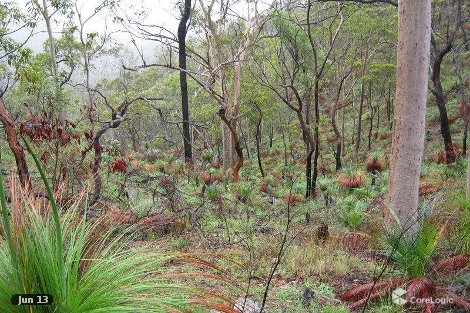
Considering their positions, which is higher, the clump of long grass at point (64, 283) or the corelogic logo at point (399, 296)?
the clump of long grass at point (64, 283)

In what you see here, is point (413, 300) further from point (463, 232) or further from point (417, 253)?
point (463, 232)

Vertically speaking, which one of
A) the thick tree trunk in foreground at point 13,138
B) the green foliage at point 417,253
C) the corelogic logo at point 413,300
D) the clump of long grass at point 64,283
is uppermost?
the thick tree trunk in foreground at point 13,138

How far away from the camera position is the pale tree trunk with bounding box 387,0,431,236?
14.4ft

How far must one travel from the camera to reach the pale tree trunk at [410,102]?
4375mm

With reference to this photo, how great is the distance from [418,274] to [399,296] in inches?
14.5

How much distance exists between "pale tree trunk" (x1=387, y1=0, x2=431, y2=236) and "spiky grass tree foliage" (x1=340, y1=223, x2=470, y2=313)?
700 mm

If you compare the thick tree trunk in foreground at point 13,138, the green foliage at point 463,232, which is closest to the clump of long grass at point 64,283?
the thick tree trunk in foreground at point 13,138

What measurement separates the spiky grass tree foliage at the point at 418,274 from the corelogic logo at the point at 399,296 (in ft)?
0.16

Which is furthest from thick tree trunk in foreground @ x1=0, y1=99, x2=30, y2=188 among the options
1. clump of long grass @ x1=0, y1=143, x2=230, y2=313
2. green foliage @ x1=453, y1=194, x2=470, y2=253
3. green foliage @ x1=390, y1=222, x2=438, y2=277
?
green foliage @ x1=453, y1=194, x2=470, y2=253

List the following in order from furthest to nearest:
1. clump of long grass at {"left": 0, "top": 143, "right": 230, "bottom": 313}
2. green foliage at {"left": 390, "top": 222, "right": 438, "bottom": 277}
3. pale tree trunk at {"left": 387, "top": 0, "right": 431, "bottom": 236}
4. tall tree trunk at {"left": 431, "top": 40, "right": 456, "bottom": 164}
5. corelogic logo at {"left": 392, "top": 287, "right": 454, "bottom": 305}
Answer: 1. tall tree trunk at {"left": 431, "top": 40, "right": 456, "bottom": 164}
2. pale tree trunk at {"left": 387, "top": 0, "right": 431, "bottom": 236}
3. green foliage at {"left": 390, "top": 222, "right": 438, "bottom": 277}
4. corelogic logo at {"left": 392, "top": 287, "right": 454, "bottom": 305}
5. clump of long grass at {"left": 0, "top": 143, "right": 230, "bottom": 313}

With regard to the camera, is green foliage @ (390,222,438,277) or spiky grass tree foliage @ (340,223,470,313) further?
green foliage @ (390,222,438,277)

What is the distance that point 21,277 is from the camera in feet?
5.40

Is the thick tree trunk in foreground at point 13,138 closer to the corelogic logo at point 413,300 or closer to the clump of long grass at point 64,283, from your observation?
the clump of long grass at point 64,283

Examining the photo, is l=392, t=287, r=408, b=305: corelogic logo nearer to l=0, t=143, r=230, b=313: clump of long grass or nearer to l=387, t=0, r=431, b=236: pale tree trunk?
l=387, t=0, r=431, b=236: pale tree trunk
